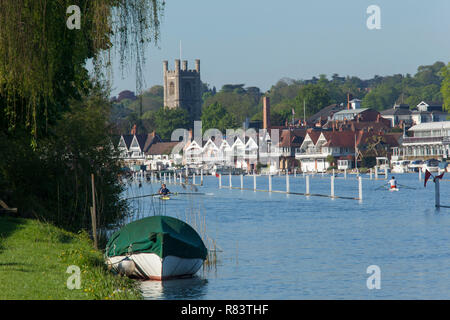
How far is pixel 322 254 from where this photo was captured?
40906 millimetres

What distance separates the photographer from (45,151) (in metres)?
38.9

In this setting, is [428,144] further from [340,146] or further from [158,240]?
[158,240]

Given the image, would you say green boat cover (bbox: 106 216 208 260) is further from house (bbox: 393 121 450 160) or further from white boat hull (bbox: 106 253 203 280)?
house (bbox: 393 121 450 160)

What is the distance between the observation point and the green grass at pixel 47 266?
18.3 m

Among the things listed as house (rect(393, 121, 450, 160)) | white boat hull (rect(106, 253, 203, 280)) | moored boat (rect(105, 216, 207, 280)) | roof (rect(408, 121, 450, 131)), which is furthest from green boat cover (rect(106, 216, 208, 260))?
roof (rect(408, 121, 450, 131))

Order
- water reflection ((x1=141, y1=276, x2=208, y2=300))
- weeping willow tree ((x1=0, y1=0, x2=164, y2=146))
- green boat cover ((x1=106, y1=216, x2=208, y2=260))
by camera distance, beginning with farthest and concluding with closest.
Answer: green boat cover ((x1=106, y1=216, x2=208, y2=260))
water reflection ((x1=141, y1=276, x2=208, y2=300))
weeping willow tree ((x1=0, y1=0, x2=164, y2=146))

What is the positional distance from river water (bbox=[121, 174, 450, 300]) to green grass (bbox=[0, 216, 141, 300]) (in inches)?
119

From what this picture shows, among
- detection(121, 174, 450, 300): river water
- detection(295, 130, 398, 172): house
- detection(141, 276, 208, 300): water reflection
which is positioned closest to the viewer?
detection(141, 276, 208, 300): water reflection

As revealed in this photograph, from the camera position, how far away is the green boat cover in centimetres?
2816

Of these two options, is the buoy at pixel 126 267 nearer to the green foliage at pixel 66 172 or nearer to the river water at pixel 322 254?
the river water at pixel 322 254

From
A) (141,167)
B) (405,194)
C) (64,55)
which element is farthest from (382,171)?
(64,55)

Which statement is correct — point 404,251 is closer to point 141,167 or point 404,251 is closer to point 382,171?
point 382,171

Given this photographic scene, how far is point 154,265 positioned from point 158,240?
1.16 meters

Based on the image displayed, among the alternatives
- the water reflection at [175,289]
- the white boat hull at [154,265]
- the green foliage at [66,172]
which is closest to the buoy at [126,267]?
the white boat hull at [154,265]
